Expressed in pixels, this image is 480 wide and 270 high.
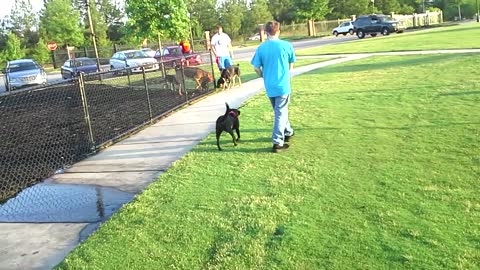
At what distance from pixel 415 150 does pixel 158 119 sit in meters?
6.05

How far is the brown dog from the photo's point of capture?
44.3 ft

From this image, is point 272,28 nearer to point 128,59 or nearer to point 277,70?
point 277,70

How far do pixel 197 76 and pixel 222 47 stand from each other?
1372 mm

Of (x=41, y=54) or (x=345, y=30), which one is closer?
(x=41, y=54)

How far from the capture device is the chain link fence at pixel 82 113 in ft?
25.0

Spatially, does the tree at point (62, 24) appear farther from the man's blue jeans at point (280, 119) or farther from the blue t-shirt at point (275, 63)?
the man's blue jeans at point (280, 119)

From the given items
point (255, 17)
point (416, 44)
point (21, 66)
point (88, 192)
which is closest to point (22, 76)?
point (21, 66)

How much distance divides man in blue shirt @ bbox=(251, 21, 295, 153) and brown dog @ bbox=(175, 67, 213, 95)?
22.4 ft

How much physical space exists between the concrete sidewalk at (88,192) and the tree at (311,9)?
2190 inches

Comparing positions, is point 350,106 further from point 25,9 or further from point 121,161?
point 25,9

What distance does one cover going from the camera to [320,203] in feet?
15.7

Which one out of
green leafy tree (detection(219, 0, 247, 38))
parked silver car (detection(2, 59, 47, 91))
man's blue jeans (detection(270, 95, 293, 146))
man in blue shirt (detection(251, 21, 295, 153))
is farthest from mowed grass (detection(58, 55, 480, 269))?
green leafy tree (detection(219, 0, 247, 38))

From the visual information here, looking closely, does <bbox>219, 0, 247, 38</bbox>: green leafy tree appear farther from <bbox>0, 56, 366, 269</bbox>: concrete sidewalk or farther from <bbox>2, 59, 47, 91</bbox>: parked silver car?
<bbox>0, 56, 366, 269</bbox>: concrete sidewalk

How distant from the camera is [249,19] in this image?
70875mm
